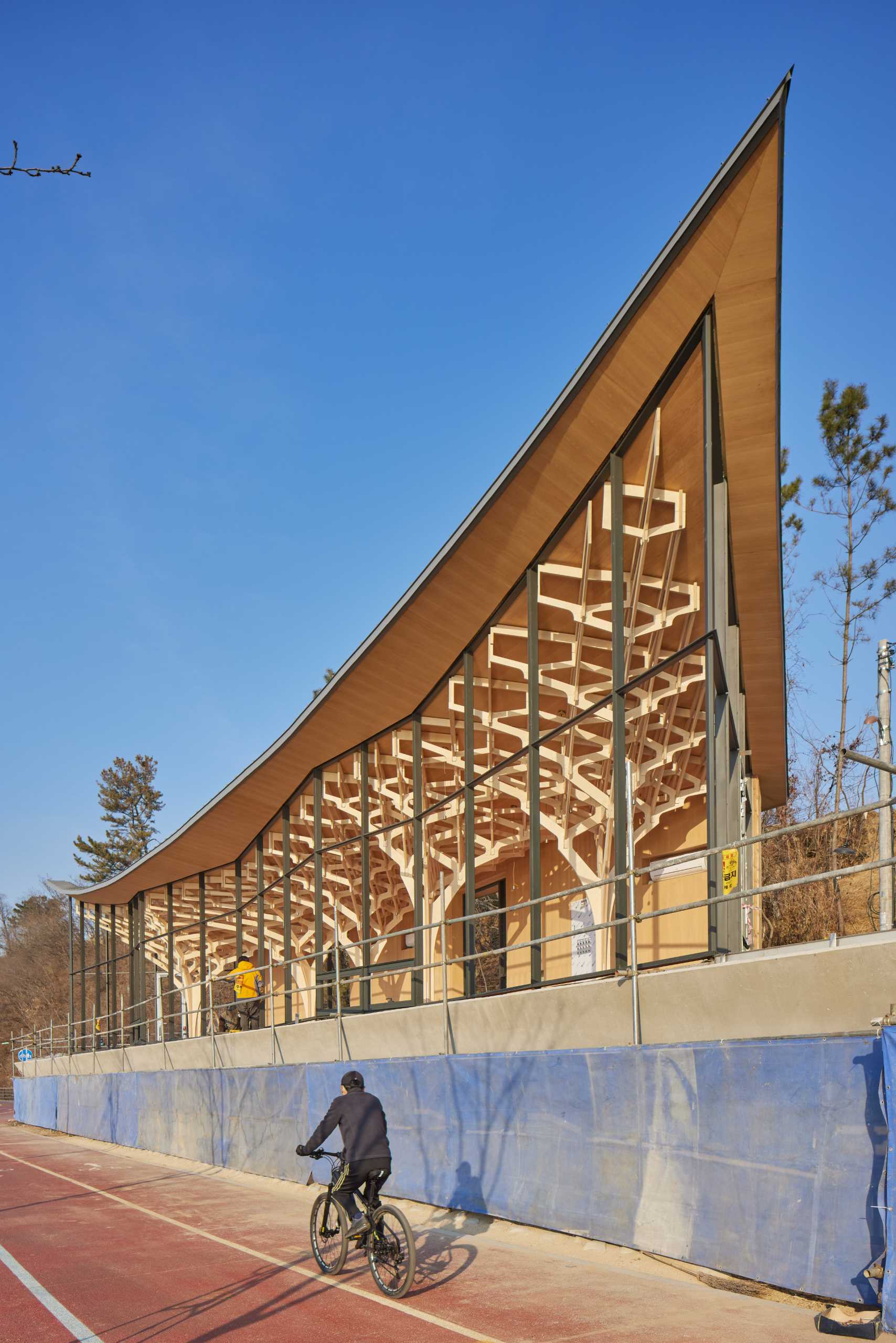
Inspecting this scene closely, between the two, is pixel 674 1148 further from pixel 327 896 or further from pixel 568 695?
pixel 327 896

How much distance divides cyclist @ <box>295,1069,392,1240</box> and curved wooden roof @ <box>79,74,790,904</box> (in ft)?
24.3

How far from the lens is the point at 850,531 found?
38844mm

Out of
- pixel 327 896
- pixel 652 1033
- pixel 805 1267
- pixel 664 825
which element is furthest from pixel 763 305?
pixel 327 896

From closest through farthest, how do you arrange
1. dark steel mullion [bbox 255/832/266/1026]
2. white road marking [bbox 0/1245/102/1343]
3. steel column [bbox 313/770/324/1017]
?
white road marking [bbox 0/1245/102/1343] → steel column [bbox 313/770/324/1017] → dark steel mullion [bbox 255/832/266/1026]

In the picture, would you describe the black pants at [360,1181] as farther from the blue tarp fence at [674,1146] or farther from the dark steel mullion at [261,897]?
the dark steel mullion at [261,897]

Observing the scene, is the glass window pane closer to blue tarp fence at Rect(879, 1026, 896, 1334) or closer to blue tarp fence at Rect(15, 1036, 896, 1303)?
blue tarp fence at Rect(15, 1036, 896, 1303)

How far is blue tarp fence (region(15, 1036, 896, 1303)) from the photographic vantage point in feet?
22.8

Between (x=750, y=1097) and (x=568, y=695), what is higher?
(x=568, y=695)

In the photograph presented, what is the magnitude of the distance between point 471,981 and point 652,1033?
806 centimetres

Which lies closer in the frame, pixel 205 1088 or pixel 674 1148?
pixel 674 1148

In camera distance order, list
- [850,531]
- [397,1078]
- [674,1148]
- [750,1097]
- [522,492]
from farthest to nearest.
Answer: [850,531], [522,492], [397,1078], [674,1148], [750,1097]

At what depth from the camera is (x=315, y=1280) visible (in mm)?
9242

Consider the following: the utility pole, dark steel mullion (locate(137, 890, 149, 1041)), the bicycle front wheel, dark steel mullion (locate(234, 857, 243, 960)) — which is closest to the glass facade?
dark steel mullion (locate(234, 857, 243, 960))

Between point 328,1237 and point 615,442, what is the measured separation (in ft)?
28.3
